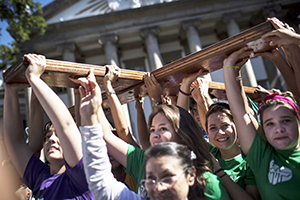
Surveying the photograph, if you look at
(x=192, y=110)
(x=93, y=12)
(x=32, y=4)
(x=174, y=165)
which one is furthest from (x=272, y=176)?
(x=93, y=12)

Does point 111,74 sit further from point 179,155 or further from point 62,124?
point 179,155

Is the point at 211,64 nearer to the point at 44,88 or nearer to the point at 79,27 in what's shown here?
the point at 44,88

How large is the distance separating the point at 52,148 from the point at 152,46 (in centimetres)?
Result: 1672

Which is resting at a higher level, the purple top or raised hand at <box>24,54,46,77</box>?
raised hand at <box>24,54,46,77</box>

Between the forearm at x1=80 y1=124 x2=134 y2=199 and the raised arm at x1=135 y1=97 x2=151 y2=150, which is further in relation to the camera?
the raised arm at x1=135 y1=97 x2=151 y2=150

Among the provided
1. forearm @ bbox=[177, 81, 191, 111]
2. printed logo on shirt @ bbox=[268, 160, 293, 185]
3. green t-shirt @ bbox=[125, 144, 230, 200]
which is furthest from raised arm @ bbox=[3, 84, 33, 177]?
printed logo on shirt @ bbox=[268, 160, 293, 185]

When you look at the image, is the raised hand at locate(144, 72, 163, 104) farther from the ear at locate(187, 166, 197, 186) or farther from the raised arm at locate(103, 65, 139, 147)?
the ear at locate(187, 166, 197, 186)

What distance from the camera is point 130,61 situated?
22.5 metres

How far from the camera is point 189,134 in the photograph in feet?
6.95

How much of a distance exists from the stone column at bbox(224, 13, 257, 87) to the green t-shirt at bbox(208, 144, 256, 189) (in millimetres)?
16069

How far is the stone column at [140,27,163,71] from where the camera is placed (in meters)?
18.1

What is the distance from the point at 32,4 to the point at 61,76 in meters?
10.1

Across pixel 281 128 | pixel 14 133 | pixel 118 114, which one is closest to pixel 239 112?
pixel 281 128

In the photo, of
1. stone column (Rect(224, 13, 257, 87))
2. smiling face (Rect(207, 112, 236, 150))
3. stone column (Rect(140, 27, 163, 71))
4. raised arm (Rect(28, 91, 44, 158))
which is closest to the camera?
smiling face (Rect(207, 112, 236, 150))
